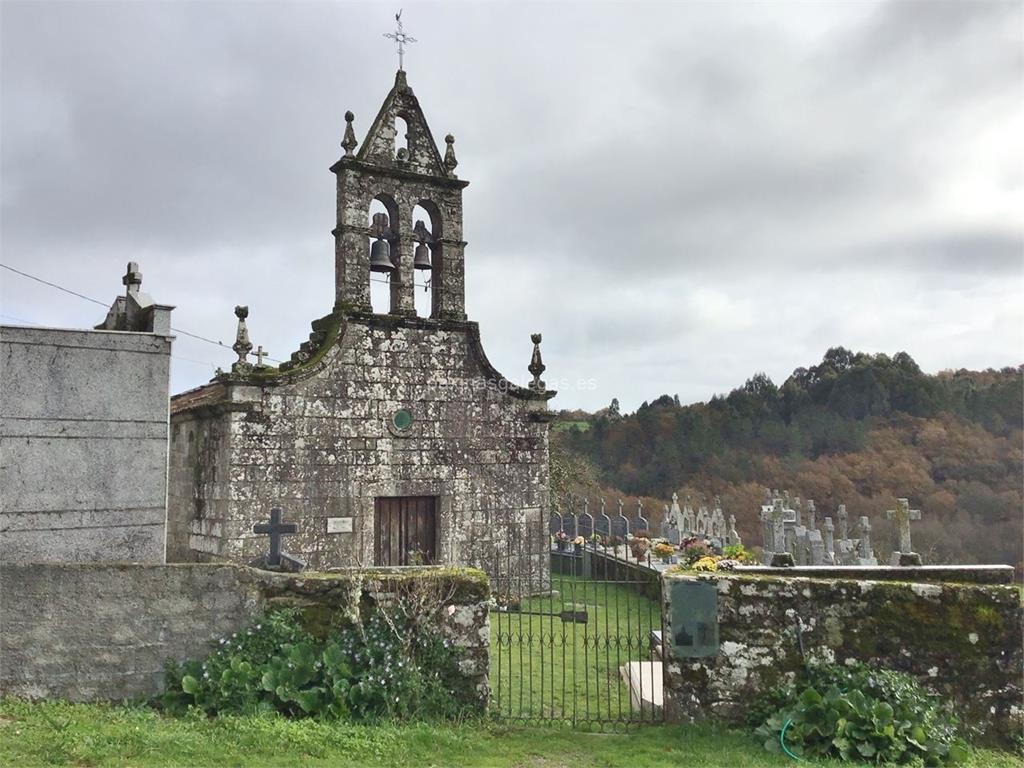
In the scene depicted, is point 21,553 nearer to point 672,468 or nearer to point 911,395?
point 672,468

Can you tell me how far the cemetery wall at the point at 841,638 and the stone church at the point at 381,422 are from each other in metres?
6.62

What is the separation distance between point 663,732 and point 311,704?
2865 millimetres

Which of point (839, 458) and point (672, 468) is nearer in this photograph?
point (839, 458)

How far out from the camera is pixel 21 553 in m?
7.10

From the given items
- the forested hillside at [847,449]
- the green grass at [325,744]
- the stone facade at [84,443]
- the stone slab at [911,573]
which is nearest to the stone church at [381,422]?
the stone facade at [84,443]

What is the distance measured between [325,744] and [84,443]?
371cm

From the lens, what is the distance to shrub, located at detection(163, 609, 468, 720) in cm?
625

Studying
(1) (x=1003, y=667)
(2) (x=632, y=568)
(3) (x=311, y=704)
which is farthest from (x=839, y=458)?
(3) (x=311, y=704)

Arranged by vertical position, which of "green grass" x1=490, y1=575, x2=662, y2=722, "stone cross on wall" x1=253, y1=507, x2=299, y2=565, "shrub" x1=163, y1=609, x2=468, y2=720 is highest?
"stone cross on wall" x1=253, y1=507, x2=299, y2=565

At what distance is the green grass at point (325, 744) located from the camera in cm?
536

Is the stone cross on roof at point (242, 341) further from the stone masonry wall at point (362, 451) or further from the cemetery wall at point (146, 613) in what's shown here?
the cemetery wall at point (146, 613)

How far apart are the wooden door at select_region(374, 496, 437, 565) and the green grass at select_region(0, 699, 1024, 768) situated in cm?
719

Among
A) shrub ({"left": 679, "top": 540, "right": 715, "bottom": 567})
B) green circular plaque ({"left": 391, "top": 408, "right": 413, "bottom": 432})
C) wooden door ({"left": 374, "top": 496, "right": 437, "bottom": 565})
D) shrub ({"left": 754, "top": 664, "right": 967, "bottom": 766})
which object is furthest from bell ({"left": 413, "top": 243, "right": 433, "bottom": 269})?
shrub ({"left": 754, "top": 664, "right": 967, "bottom": 766})

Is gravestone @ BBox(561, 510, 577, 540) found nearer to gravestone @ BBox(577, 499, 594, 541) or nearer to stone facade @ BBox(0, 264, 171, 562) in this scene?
gravestone @ BBox(577, 499, 594, 541)
